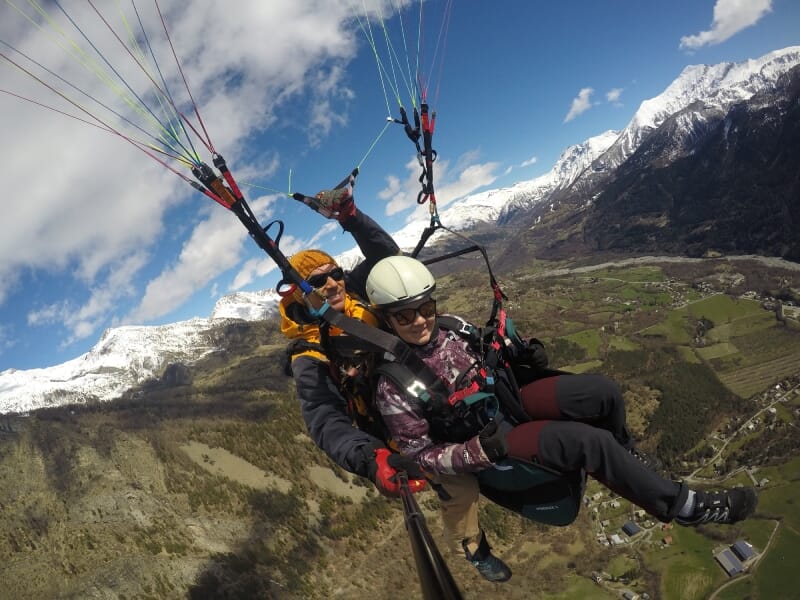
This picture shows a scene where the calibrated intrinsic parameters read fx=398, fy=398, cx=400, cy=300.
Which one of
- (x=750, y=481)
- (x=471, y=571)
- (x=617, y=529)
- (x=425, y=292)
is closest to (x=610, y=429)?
(x=425, y=292)

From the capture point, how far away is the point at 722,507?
4.70 metres

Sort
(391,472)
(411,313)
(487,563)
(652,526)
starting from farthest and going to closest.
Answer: (652,526) < (487,563) < (411,313) < (391,472)

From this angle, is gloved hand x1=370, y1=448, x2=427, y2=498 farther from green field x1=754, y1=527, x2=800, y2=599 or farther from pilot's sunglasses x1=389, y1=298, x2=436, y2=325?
green field x1=754, y1=527, x2=800, y2=599

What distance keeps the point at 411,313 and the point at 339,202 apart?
118 inches

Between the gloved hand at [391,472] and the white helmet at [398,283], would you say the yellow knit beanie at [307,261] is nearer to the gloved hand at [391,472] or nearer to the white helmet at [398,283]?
the white helmet at [398,283]

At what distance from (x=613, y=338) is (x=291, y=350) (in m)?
121

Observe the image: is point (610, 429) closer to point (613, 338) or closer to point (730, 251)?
point (613, 338)

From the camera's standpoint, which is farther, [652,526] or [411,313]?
[652,526]

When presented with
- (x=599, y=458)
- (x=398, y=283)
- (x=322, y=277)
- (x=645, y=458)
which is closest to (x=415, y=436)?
(x=398, y=283)

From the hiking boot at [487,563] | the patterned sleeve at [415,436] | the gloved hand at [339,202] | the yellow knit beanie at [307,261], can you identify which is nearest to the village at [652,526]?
the hiking boot at [487,563]

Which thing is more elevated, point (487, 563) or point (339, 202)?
point (339, 202)

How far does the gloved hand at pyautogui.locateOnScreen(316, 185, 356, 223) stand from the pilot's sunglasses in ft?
9.26

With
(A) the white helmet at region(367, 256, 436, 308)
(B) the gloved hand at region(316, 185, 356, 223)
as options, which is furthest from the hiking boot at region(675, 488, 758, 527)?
(B) the gloved hand at region(316, 185, 356, 223)

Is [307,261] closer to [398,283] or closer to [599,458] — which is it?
[398,283]
